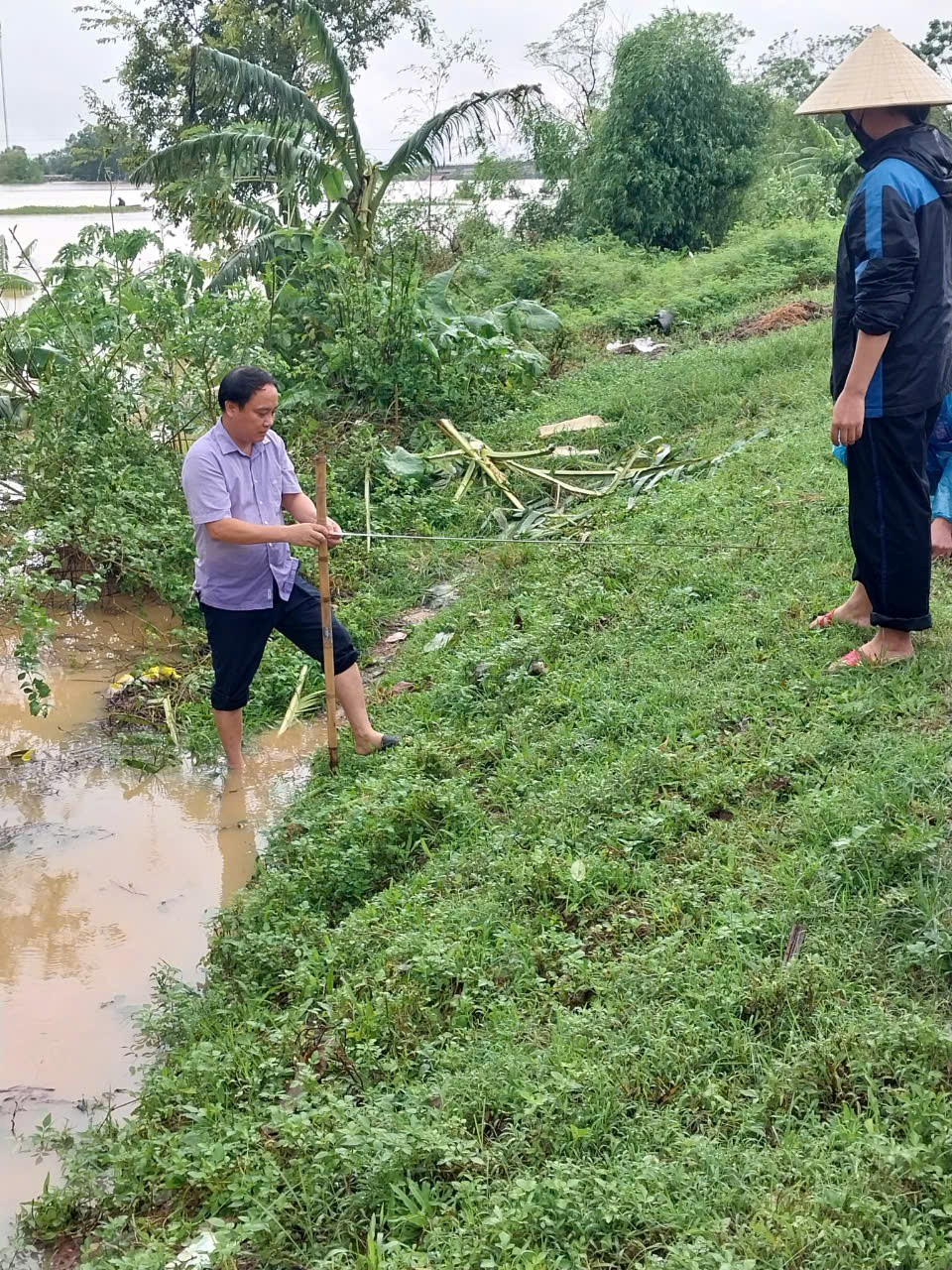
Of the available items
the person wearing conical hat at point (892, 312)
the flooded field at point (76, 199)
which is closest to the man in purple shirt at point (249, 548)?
the person wearing conical hat at point (892, 312)

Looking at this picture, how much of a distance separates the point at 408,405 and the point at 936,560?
4850mm

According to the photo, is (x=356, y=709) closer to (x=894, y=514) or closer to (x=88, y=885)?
(x=88, y=885)

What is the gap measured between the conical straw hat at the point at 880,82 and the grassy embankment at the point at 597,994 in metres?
1.70

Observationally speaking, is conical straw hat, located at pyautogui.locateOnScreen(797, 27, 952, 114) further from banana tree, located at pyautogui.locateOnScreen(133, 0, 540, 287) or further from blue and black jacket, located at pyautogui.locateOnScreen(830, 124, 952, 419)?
banana tree, located at pyautogui.locateOnScreen(133, 0, 540, 287)

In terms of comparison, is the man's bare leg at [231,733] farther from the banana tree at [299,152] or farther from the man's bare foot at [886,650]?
the banana tree at [299,152]

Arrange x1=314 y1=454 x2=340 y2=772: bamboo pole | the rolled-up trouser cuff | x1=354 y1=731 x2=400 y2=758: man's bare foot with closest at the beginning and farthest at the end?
the rolled-up trouser cuff → x1=314 y1=454 x2=340 y2=772: bamboo pole → x1=354 y1=731 x2=400 y2=758: man's bare foot

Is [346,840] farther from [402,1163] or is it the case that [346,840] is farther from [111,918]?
[402,1163]

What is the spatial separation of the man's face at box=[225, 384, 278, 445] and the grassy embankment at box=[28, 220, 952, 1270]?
1.30 m

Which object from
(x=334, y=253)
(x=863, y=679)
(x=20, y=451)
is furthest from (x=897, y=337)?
(x=334, y=253)

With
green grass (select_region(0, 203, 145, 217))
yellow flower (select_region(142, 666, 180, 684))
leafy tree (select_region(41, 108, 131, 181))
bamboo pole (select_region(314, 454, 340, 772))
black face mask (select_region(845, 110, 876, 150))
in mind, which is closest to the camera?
black face mask (select_region(845, 110, 876, 150))

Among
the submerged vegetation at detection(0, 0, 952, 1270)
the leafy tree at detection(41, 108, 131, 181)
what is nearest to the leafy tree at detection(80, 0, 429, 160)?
the leafy tree at detection(41, 108, 131, 181)

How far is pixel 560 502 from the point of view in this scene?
7121 millimetres

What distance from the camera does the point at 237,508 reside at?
13.6 ft

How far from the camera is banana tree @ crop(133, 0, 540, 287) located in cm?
→ 1112
